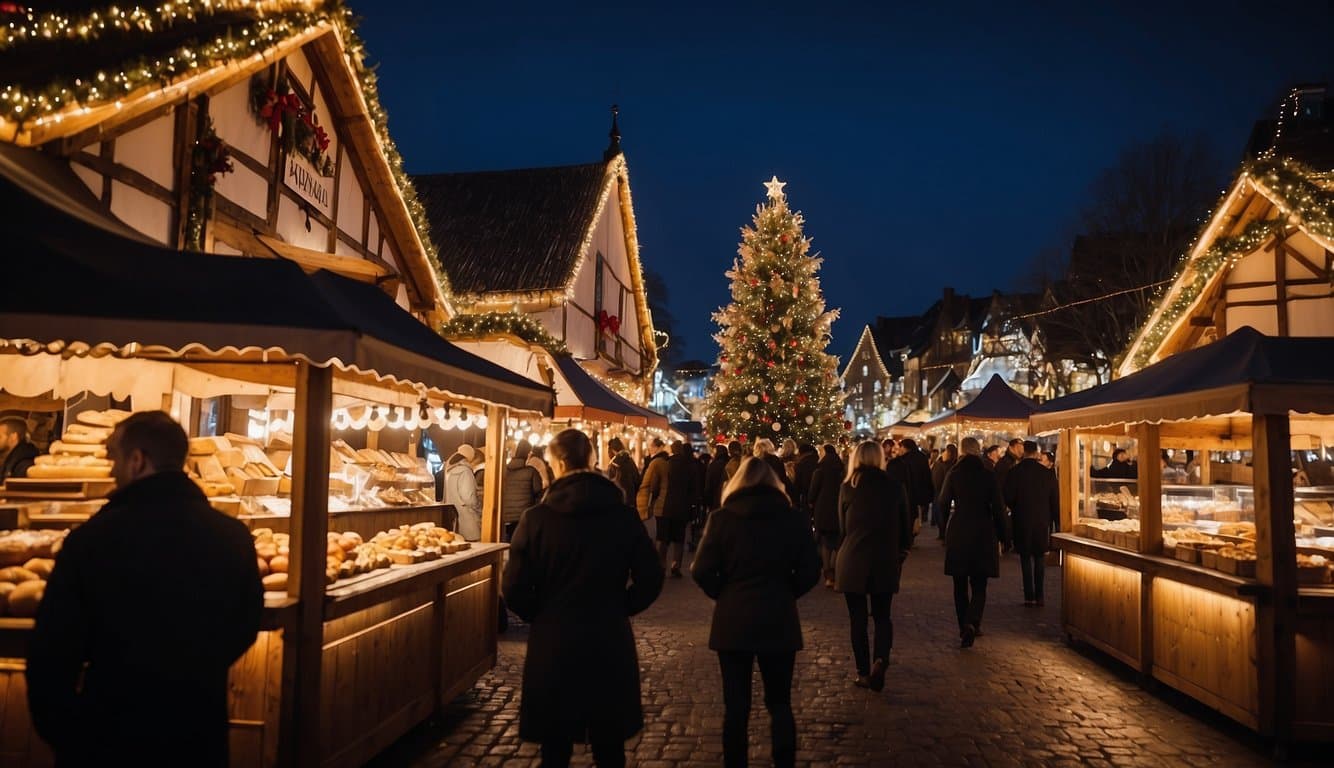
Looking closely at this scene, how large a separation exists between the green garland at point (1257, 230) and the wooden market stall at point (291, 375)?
11587mm

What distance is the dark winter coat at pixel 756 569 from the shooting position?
4.99 meters

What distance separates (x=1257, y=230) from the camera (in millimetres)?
14500

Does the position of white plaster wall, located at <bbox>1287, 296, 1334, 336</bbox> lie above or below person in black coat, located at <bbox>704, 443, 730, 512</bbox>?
above

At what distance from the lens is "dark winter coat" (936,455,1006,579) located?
888cm

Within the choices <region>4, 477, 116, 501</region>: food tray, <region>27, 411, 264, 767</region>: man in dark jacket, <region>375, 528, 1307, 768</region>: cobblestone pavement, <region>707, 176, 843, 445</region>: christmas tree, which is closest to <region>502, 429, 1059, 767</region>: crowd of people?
<region>375, 528, 1307, 768</region>: cobblestone pavement

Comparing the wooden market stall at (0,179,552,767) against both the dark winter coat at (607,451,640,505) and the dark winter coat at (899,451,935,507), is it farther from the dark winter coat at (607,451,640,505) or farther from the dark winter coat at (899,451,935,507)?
the dark winter coat at (899,451,935,507)

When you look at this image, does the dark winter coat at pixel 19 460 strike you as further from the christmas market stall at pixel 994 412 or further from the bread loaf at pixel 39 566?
the christmas market stall at pixel 994 412

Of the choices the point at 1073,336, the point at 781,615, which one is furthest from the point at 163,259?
the point at 1073,336

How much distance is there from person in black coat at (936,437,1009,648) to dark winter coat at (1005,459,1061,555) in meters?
2.52

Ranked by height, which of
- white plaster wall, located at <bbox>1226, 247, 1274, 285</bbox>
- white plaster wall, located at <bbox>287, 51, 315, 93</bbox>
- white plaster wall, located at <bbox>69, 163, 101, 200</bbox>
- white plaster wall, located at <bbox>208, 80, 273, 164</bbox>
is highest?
white plaster wall, located at <bbox>287, 51, 315, 93</bbox>

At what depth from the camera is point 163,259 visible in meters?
5.45

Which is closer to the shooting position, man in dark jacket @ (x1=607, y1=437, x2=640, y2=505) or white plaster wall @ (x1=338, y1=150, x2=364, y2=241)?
white plaster wall @ (x1=338, y1=150, x2=364, y2=241)

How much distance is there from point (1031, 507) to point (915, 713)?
5525mm

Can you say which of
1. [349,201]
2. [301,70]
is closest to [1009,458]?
[349,201]
